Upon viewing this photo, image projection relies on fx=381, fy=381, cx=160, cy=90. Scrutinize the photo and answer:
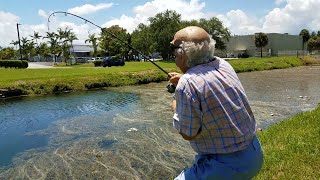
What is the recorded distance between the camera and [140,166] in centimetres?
981

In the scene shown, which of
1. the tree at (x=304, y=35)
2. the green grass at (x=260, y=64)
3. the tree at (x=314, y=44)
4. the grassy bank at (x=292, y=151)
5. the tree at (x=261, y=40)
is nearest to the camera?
the grassy bank at (x=292, y=151)

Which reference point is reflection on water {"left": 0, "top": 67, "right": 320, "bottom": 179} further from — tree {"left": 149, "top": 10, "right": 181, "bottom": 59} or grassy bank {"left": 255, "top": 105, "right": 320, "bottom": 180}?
tree {"left": 149, "top": 10, "right": 181, "bottom": 59}

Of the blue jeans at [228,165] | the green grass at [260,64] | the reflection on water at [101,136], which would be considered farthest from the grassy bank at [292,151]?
the green grass at [260,64]

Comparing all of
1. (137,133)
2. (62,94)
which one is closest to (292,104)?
(137,133)

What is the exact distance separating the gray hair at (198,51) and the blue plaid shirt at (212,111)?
0.20 ft

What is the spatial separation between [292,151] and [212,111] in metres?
4.97

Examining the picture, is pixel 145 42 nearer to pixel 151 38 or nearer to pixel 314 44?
pixel 151 38

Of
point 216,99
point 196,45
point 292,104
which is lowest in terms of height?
point 292,104

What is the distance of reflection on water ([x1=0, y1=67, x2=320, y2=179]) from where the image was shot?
32.2ft

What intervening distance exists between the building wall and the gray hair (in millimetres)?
107516

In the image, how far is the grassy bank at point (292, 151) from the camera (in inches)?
255

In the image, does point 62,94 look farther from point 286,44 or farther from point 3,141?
point 286,44

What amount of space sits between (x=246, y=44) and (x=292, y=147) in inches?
4277

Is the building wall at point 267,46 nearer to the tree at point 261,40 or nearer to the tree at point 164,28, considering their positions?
the tree at point 261,40
